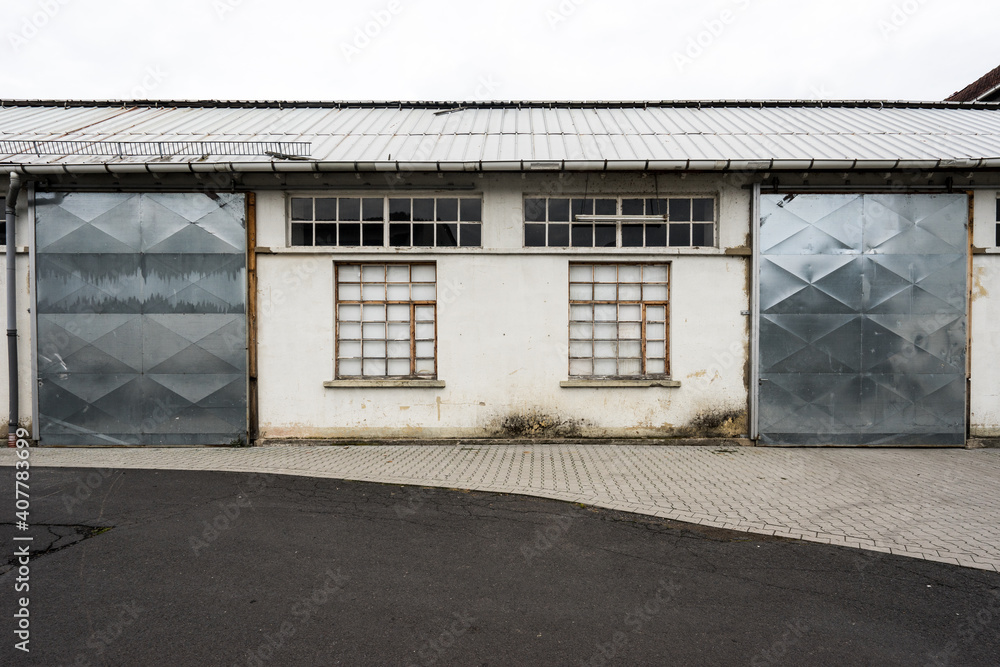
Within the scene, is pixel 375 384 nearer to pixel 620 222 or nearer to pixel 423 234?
pixel 423 234

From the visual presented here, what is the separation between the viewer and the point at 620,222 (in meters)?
8.29

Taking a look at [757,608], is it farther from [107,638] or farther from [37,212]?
[37,212]

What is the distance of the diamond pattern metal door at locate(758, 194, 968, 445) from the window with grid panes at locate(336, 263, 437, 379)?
17.8 ft

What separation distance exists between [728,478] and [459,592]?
4209mm

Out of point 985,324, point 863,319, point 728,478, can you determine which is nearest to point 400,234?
point 728,478

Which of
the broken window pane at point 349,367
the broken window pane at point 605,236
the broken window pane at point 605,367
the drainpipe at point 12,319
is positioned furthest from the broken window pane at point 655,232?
the drainpipe at point 12,319

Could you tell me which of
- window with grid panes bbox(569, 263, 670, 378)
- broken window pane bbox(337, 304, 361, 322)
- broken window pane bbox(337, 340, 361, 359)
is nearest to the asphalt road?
broken window pane bbox(337, 340, 361, 359)

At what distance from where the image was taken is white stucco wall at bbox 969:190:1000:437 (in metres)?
8.05

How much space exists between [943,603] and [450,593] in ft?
11.0

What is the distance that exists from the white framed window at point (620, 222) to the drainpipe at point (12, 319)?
8080 millimetres

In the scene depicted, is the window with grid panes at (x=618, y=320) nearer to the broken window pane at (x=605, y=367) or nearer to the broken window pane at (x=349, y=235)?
the broken window pane at (x=605, y=367)

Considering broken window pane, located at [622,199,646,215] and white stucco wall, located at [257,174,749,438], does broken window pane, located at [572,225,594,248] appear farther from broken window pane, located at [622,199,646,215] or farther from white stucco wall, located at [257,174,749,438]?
broken window pane, located at [622,199,646,215]

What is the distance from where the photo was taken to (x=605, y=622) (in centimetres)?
318

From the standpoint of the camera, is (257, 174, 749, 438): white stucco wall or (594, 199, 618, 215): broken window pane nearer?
(257, 174, 749, 438): white stucco wall
